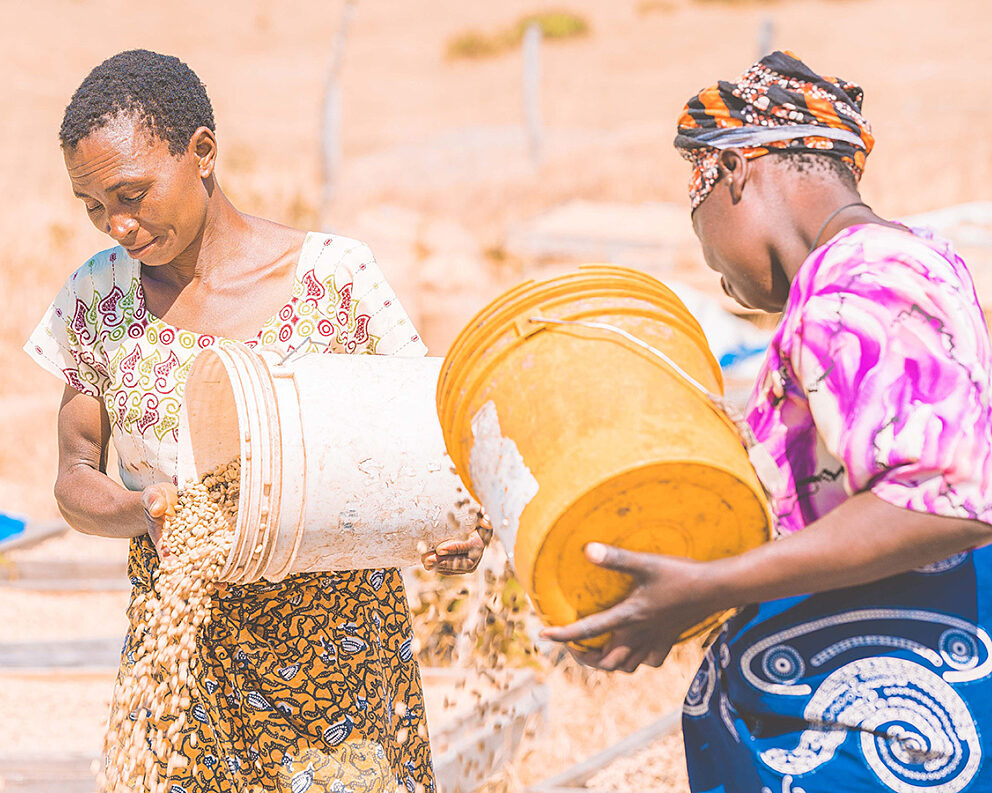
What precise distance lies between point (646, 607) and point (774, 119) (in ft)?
2.34

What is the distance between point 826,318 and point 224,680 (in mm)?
1513

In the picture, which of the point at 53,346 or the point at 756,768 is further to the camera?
the point at 53,346

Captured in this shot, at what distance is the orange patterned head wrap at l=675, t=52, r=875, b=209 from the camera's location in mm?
1653

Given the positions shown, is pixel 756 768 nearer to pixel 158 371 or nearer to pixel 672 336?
pixel 672 336

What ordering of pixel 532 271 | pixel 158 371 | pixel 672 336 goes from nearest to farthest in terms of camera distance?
pixel 672 336 < pixel 158 371 < pixel 532 271

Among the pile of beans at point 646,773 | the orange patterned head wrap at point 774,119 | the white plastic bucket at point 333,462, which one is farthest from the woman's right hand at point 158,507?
the pile of beans at point 646,773

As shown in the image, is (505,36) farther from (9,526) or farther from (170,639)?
(170,639)

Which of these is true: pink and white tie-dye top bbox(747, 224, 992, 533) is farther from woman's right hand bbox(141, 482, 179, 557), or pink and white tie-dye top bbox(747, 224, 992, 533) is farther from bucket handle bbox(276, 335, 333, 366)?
woman's right hand bbox(141, 482, 179, 557)

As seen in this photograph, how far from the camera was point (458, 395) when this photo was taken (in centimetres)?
180

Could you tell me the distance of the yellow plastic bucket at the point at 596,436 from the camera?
1.52 m

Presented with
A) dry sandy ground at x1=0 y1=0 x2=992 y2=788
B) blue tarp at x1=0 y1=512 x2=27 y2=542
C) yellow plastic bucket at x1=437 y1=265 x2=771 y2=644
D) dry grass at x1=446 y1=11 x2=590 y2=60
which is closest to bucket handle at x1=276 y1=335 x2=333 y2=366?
yellow plastic bucket at x1=437 y1=265 x2=771 y2=644

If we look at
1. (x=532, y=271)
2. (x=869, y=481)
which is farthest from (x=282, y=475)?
(x=532, y=271)

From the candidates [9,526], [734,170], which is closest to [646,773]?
[734,170]

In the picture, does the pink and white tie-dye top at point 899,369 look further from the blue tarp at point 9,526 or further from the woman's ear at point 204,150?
the blue tarp at point 9,526
